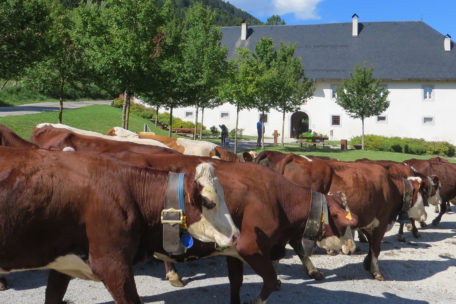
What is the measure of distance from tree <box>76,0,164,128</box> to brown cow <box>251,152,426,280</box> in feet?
37.3

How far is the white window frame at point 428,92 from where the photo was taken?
140 feet

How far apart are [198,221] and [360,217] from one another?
431 centimetres

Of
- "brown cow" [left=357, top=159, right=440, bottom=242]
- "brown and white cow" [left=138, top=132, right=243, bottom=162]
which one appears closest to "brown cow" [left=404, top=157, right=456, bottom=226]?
"brown cow" [left=357, top=159, right=440, bottom=242]

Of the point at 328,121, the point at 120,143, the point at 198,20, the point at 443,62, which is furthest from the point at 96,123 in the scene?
the point at 443,62

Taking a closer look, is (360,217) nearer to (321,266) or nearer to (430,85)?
(321,266)

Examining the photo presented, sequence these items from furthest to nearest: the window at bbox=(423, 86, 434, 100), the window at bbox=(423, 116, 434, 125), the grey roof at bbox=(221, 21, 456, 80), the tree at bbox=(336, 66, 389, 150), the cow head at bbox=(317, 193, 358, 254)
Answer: the grey roof at bbox=(221, 21, 456, 80) → the window at bbox=(423, 86, 434, 100) → the window at bbox=(423, 116, 434, 125) → the tree at bbox=(336, 66, 389, 150) → the cow head at bbox=(317, 193, 358, 254)

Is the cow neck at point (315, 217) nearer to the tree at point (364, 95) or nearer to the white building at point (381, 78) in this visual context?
the tree at point (364, 95)

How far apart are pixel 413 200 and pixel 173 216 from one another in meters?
5.85

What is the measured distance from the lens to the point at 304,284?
6441 millimetres

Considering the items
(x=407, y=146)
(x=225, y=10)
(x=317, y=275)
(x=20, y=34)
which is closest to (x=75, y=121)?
(x=20, y=34)

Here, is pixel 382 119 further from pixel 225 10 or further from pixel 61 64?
pixel 225 10

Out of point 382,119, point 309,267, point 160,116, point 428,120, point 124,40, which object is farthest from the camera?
point 160,116

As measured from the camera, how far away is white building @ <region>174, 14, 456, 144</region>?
42469mm

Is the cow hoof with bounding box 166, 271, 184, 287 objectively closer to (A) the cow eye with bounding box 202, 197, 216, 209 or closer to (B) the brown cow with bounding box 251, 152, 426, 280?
(B) the brown cow with bounding box 251, 152, 426, 280
